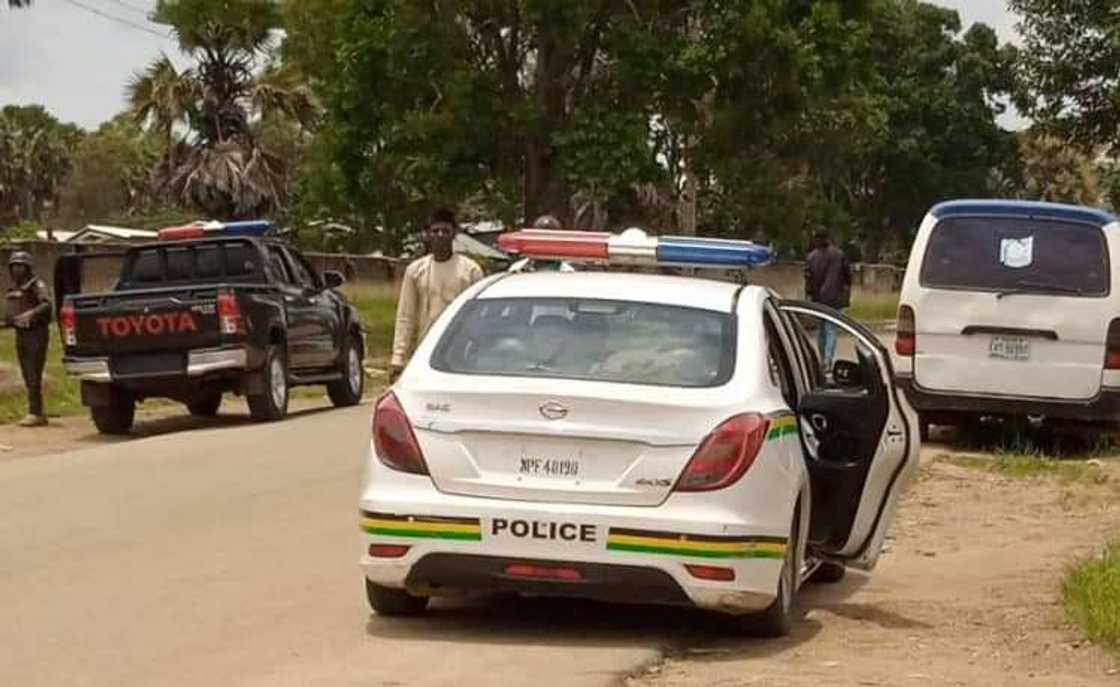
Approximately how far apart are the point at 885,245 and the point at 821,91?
142ft

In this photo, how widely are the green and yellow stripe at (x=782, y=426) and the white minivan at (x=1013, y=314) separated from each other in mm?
8531

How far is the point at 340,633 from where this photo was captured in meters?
9.03

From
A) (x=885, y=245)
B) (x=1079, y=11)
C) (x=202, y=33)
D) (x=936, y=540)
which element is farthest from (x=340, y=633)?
(x=885, y=245)

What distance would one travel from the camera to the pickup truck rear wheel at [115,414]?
20578mm

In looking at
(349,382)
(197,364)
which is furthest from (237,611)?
(349,382)

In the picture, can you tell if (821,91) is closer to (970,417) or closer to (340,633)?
(970,417)

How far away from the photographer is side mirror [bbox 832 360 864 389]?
10.2m

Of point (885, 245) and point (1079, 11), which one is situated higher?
point (1079, 11)

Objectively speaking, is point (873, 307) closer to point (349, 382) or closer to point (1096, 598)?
point (349, 382)

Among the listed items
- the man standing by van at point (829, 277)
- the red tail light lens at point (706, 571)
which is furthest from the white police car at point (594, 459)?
the man standing by van at point (829, 277)

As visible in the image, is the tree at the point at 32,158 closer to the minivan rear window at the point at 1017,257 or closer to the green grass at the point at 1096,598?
the minivan rear window at the point at 1017,257

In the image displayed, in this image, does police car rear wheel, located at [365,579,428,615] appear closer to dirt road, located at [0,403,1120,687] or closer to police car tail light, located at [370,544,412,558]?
dirt road, located at [0,403,1120,687]

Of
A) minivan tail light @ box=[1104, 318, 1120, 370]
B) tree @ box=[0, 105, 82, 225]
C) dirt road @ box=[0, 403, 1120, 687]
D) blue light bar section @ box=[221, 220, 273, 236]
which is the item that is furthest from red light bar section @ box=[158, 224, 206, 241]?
tree @ box=[0, 105, 82, 225]

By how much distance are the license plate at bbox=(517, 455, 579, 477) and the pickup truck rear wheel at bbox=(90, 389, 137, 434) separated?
12508 millimetres
